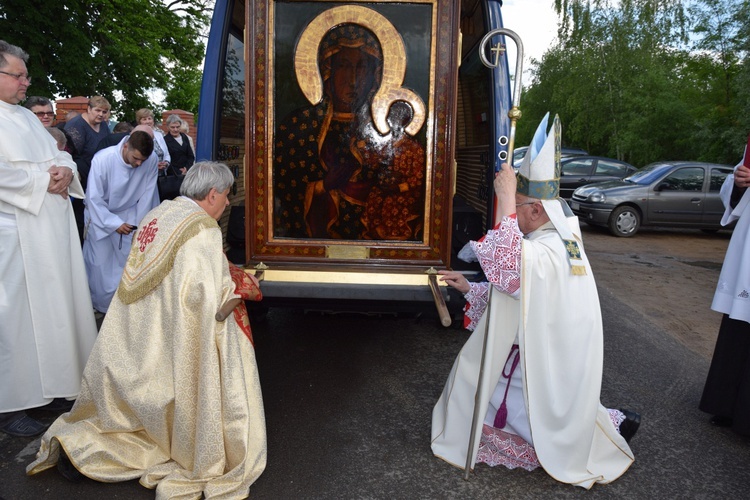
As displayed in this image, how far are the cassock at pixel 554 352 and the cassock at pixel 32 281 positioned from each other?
8.58ft

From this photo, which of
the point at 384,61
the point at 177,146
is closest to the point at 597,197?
the point at 177,146

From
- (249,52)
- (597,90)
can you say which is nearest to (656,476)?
(249,52)

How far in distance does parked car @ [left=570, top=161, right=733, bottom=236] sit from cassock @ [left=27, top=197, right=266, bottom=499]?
10.7 m

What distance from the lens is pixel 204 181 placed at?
308 cm

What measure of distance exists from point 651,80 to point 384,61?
19.8m

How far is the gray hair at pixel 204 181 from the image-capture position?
10.1 feet

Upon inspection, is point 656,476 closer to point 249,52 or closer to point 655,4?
point 249,52

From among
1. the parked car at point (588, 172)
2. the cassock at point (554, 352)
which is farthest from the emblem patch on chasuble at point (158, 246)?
the parked car at point (588, 172)

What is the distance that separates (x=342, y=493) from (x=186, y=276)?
1352 millimetres

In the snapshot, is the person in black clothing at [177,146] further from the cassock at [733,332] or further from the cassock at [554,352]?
the cassock at [733,332]

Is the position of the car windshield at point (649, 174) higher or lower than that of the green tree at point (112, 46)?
lower

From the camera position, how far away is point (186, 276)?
9.38 ft

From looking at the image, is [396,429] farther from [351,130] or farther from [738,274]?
[738,274]

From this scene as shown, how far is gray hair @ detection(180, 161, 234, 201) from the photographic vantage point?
3.08 m
